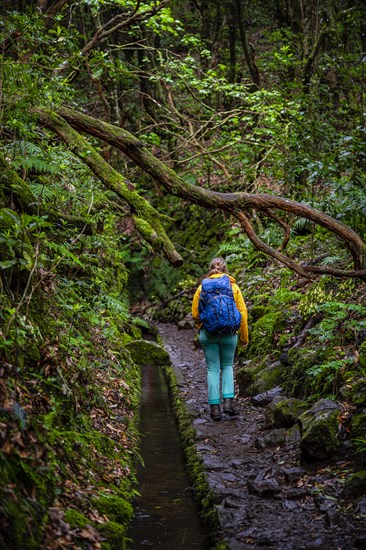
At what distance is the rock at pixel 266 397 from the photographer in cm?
798

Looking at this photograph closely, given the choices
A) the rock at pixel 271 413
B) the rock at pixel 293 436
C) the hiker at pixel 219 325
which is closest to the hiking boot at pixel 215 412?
the hiker at pixel 219 325

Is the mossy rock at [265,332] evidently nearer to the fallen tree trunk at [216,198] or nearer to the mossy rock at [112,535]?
the fallen tree trunk at [216,198]

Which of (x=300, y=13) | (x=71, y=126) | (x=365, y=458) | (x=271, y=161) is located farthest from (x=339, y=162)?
(x=300, y=13)

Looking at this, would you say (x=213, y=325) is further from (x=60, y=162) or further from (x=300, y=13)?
(x=300, y=13)

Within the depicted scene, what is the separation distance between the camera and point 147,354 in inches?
478

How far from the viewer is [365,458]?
16.8ft

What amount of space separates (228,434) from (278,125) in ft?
30.6

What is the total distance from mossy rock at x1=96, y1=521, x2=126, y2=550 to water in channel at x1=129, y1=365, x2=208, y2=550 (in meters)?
0.28

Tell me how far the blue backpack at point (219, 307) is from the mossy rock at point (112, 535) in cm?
368

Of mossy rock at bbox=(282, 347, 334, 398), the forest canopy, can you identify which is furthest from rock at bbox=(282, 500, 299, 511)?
the forest canopy

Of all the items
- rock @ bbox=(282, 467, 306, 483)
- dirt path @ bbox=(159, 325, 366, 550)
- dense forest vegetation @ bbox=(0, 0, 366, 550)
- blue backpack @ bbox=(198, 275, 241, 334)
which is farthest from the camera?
blue backpack @ bbox=(198, 275, 241, 334)

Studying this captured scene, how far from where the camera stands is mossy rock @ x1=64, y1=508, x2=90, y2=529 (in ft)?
12.2

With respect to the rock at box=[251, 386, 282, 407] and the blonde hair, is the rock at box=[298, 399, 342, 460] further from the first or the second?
the blonde hair

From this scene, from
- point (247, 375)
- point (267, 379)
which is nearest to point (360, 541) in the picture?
point (267, 379)
